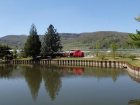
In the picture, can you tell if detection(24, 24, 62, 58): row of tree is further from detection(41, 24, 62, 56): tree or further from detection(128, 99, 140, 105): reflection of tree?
detection(128, 99, 140, 105): reflection of tree

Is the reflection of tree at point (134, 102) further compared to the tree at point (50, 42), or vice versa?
the tree at point (50, 42)

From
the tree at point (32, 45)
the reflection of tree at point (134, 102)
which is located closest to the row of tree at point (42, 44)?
the tree at point (32, 45)

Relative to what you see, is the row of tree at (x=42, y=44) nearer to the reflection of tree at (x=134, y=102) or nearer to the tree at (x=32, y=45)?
the tree at (x=32, y=45)

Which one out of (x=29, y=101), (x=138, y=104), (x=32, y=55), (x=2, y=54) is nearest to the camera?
(x=138, y=104)

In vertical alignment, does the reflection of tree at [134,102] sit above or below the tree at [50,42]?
below

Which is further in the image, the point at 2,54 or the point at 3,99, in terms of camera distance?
the point at 2,54

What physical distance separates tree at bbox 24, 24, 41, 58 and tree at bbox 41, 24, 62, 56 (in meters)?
2.34

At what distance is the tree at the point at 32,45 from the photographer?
98438 millimetres

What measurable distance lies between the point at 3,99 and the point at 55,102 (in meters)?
6.68

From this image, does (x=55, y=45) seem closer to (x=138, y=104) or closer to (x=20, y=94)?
(x=20, y=94)

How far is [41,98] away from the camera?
31.9 m

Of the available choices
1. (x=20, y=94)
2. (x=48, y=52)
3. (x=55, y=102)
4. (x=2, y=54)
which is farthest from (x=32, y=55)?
(x=55, y=102)

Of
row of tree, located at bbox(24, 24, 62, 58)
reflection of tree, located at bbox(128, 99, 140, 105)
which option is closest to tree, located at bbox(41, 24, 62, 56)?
row of tree, located at bbox(24, 24, 62, 58)

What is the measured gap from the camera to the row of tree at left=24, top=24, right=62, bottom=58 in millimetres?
99000
